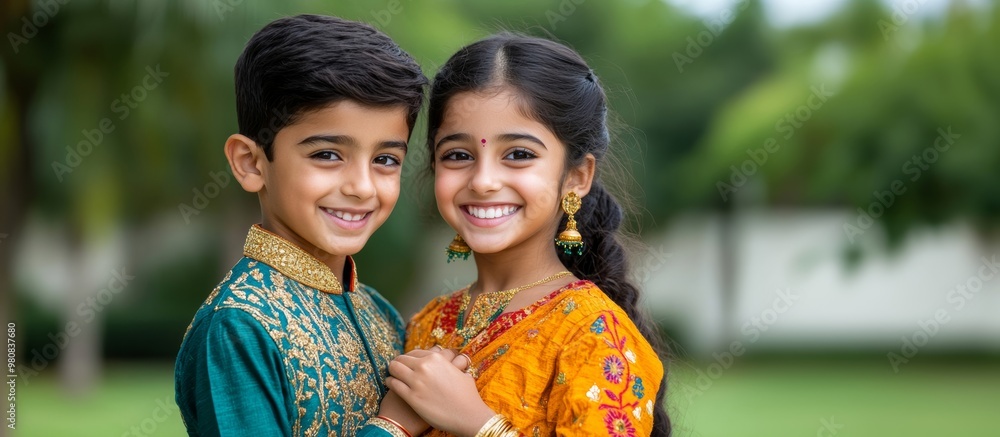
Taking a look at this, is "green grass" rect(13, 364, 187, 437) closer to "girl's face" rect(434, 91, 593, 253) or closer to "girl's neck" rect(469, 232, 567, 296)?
"girl's neck" rect(469, 232, 567, 296)

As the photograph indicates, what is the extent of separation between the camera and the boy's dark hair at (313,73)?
94.5 inches

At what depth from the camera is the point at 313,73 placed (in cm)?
239

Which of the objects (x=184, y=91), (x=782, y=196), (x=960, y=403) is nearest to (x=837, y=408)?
(x=960, y=403)

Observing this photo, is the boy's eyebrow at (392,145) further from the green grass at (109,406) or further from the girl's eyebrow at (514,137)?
the green grass at (109,406)

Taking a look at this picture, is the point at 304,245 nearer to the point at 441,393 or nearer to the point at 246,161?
the point at 246,161

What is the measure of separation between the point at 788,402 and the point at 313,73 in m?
12.9

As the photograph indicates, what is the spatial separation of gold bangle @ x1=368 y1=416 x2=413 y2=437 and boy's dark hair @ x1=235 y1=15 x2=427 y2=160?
0.68 metres

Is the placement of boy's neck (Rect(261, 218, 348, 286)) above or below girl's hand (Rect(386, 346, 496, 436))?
above

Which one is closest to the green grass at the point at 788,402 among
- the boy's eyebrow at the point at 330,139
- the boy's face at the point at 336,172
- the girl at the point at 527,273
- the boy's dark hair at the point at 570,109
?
the boy's dark hair at the point at 570,109

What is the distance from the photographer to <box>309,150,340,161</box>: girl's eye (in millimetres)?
2422

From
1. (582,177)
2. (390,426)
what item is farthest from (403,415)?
(582,177)

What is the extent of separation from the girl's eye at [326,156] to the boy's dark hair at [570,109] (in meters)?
0.36

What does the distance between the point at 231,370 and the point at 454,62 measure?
1.02m

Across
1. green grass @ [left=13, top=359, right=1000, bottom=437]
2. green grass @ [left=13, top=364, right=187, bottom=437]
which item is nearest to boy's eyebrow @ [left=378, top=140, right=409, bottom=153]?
green grass @ [left=13, top=359, right=1000, bottom=437]
